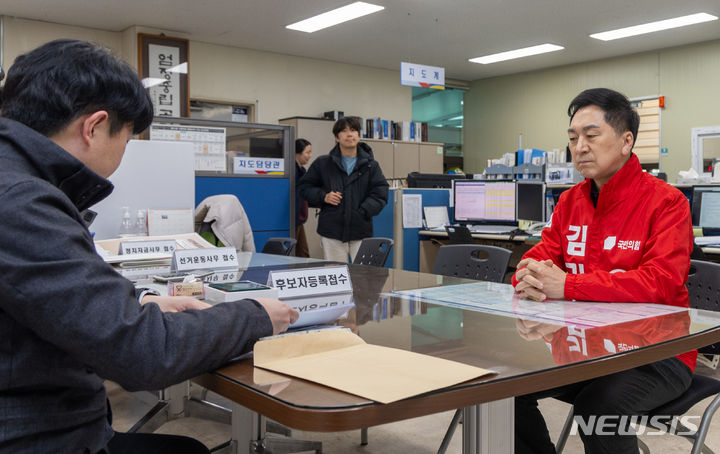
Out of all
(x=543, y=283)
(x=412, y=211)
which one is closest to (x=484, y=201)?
(x=412, y=211)

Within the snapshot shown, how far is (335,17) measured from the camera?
7141 millimetres

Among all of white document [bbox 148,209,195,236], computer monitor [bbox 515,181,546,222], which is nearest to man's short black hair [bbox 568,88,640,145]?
white document [bbox 148,209,195,236]

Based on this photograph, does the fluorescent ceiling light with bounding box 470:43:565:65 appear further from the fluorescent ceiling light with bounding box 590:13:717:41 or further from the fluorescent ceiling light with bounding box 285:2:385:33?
the fluorescent ceiling light with bounding box 285:2:385:33

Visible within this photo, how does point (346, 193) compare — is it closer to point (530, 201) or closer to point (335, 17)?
point (530, 201)

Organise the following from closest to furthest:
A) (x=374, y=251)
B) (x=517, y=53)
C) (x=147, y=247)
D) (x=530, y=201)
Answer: (x=147, y=247), (x=374, y=251), (x=530, y=201), (x=517, y=53)

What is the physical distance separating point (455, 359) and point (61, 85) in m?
0.69

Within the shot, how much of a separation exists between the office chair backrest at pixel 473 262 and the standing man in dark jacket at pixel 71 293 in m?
1.41

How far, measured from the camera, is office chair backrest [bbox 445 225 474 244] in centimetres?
477

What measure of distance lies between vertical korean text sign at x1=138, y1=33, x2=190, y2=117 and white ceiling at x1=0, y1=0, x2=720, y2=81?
19cm

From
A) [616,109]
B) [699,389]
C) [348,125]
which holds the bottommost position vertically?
[699,389]

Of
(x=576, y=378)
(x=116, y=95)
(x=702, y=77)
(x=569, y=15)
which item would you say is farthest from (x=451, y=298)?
(x=702, y=77)

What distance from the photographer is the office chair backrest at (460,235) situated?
15.6ft

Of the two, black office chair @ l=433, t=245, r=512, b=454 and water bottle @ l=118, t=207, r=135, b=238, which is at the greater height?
water bottle @ l=118, t=207, r=135, b=238

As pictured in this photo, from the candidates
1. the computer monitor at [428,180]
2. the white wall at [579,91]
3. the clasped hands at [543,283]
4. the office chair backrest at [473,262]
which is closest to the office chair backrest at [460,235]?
the computer monitor at [428,180]
